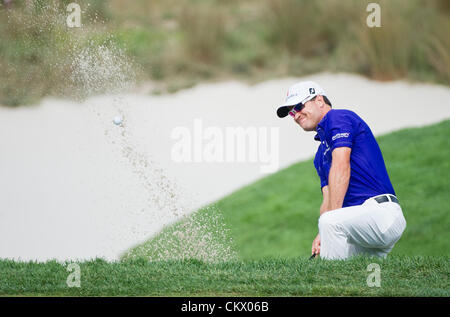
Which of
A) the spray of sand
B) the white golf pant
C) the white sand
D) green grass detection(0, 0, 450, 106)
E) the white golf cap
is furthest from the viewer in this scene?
the white sand

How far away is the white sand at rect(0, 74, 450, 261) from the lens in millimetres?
14305

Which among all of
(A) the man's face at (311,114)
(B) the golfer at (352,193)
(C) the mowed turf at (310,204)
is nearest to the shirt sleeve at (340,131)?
(B) the golfer at (352,193)

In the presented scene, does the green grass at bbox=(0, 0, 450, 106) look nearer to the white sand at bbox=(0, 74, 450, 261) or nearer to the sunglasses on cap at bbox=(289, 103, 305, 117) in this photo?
the white sand at bbox=(0, 74, 450, 261)

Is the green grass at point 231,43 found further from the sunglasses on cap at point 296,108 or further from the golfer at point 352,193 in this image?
the golfer at point 352,193

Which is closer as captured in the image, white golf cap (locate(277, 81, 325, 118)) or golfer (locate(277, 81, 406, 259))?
golfer (locate(277, 81, 406, 259))

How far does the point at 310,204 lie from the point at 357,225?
895 centimetres

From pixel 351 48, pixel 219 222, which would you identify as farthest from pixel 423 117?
pixel 219 222

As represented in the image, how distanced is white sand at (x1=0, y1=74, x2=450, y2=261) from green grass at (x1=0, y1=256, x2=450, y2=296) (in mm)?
9161

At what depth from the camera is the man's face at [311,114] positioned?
5180mm

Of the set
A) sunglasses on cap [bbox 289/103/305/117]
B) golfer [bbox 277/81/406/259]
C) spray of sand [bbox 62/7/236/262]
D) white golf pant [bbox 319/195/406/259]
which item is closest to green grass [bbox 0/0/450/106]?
spray of sand [bbox 62/7/236/262]

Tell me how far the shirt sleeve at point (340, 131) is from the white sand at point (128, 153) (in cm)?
919

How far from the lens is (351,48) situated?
14719mm

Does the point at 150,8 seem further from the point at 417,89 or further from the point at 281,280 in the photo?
the point at 281,280

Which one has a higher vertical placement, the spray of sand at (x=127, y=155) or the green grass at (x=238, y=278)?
the spray of sand at (x=127, y=155)
